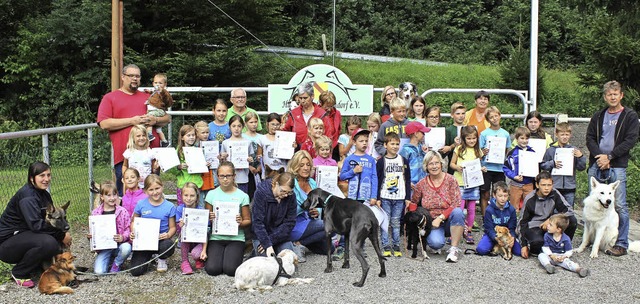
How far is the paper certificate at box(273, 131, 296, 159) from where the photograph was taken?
7828 millimetres

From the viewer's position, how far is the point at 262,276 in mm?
6051

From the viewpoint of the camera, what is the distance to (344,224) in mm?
6477

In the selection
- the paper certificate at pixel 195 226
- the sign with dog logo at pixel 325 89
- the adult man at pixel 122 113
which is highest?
the sign with dog logo at pixel 325 89

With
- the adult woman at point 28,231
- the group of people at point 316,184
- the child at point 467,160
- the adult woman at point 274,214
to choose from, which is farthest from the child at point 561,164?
the adult woman at point 28,231

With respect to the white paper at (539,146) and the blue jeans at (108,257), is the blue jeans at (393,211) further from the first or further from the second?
the blue jeans at (108,257)

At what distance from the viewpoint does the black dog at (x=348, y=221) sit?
6.35 meters

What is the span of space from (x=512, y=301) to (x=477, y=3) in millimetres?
29369

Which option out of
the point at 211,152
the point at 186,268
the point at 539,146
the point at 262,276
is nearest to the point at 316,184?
the point at 211,152

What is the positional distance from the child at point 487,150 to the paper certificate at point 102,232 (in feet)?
14.8

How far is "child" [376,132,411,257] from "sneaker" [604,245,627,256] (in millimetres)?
2346

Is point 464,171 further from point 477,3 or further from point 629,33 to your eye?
point 477,3

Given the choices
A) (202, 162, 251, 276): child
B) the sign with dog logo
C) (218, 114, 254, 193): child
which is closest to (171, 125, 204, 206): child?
(218, 114, 254, 193): child

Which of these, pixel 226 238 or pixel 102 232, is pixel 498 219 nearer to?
pixel 226 238

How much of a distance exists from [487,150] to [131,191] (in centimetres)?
429
